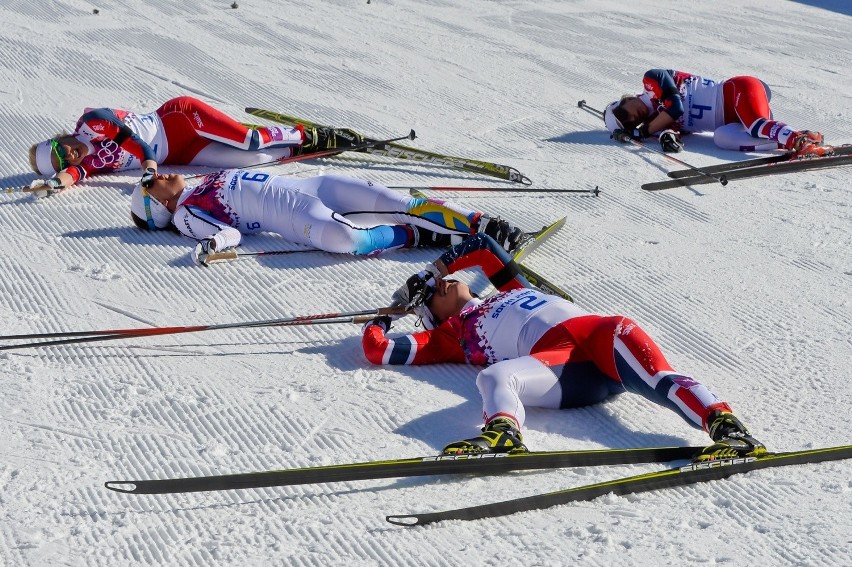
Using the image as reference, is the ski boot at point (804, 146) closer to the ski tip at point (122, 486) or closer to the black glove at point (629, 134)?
the black glove at point (629, 134)

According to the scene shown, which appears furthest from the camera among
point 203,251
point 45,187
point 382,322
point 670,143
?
point 670,143

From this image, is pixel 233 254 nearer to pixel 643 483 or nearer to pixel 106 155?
pixel 106 155

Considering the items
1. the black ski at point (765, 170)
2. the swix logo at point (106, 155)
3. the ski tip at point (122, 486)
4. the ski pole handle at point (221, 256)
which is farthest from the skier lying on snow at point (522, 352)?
the swix logo at point (106, 155)

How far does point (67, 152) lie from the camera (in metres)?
4.87

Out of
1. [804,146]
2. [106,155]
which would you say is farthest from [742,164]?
[106,155]

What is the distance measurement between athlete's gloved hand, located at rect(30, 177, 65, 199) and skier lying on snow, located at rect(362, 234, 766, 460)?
2.02 meters

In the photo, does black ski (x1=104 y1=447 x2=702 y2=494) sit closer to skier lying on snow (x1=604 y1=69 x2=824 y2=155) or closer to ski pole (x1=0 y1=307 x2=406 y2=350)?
ski pole (x1=0 y1=307 x2=406 y2=350)

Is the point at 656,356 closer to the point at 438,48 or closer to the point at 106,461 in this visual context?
the point at 106,461

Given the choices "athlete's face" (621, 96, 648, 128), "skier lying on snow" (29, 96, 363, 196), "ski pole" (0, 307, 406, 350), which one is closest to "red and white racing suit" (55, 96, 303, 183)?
"skier lying on snow" (29, 96, 363, 196)

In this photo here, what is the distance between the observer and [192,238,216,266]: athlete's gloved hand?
401 cm

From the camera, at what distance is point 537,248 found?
4.23 m

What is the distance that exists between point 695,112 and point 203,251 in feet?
10.2

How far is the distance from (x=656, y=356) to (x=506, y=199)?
6.75 feet

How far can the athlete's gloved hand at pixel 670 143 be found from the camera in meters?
5.55
